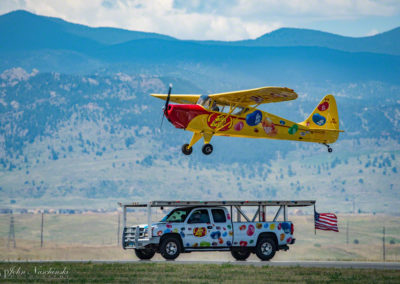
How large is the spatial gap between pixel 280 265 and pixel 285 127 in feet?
41.6

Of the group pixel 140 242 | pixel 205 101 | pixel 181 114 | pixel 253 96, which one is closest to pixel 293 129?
pixel 253 96

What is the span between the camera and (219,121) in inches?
1522

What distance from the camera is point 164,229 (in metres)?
30.3

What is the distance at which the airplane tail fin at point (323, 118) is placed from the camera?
43641 millimetres

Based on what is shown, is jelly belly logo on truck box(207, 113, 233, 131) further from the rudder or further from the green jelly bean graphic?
the rudder

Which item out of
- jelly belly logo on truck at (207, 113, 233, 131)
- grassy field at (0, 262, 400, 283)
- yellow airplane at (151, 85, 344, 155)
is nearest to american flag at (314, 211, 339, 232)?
grassy field at (0, 262, 400, 283)

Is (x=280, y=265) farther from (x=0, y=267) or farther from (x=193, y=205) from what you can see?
(x=0, y=267)

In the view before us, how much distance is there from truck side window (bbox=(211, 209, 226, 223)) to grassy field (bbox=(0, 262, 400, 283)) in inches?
79.9

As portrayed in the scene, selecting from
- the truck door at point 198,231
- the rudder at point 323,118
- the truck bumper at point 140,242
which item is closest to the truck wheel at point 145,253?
the truck bumper at point 140,242

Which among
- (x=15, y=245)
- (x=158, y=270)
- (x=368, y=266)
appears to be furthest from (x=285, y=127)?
(x=15, y=245)

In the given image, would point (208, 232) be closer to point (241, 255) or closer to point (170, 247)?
point (170, 247)

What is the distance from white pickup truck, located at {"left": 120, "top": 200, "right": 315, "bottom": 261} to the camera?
3042 cm

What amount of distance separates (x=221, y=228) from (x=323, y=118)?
15619 mm

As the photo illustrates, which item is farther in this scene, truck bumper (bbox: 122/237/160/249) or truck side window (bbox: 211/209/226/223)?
truck side window (bbox: 211/209/226/223)
